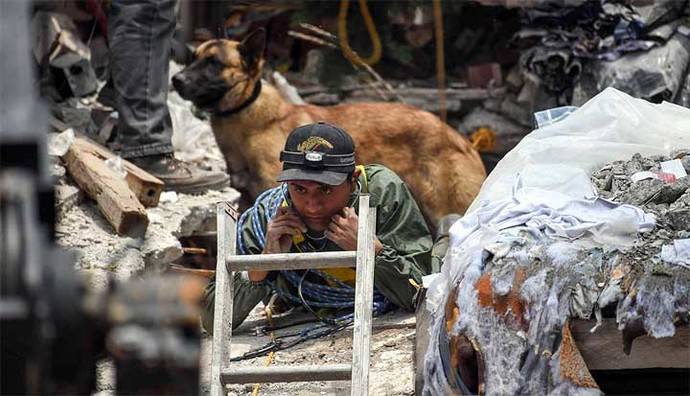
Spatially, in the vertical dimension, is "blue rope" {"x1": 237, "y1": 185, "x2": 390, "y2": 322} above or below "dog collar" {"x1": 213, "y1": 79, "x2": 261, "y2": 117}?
below

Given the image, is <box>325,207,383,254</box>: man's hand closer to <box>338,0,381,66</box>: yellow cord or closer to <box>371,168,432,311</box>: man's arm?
<box>371,168,432,311</box>: man's arm

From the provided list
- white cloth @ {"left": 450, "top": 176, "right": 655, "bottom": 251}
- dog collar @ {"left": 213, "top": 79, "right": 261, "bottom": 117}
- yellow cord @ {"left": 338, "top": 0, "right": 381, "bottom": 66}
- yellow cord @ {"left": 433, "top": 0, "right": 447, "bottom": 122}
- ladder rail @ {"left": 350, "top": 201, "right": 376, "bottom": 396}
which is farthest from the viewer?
yellow cord @ {"left": 338, "top": 0, "right": 381, "bottom": 66}

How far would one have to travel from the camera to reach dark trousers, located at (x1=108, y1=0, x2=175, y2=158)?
805 centimetres

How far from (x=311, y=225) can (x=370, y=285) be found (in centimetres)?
59

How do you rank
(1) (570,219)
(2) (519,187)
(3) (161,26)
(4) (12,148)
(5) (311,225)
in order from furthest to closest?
(3) (161,26) < (5) (311,225) < (2) (519,187) < (1) (570,219) < (4) (12,148)

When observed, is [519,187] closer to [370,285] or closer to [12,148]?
[370,285]

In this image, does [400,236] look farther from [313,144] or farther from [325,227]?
[313,144]

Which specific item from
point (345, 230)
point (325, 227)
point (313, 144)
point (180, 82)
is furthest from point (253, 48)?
point (345, 230)

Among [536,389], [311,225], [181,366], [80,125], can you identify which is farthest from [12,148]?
[80,125]

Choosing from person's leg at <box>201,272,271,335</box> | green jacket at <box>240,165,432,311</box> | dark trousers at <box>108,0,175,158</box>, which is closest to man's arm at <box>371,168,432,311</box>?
green jacket at <box>240,165,432,311</box>

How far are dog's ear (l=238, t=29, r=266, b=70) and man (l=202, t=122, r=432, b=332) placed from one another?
8.85ft

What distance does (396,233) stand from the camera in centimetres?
626

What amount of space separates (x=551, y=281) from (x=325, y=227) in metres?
1.49

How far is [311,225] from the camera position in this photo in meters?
5.96
